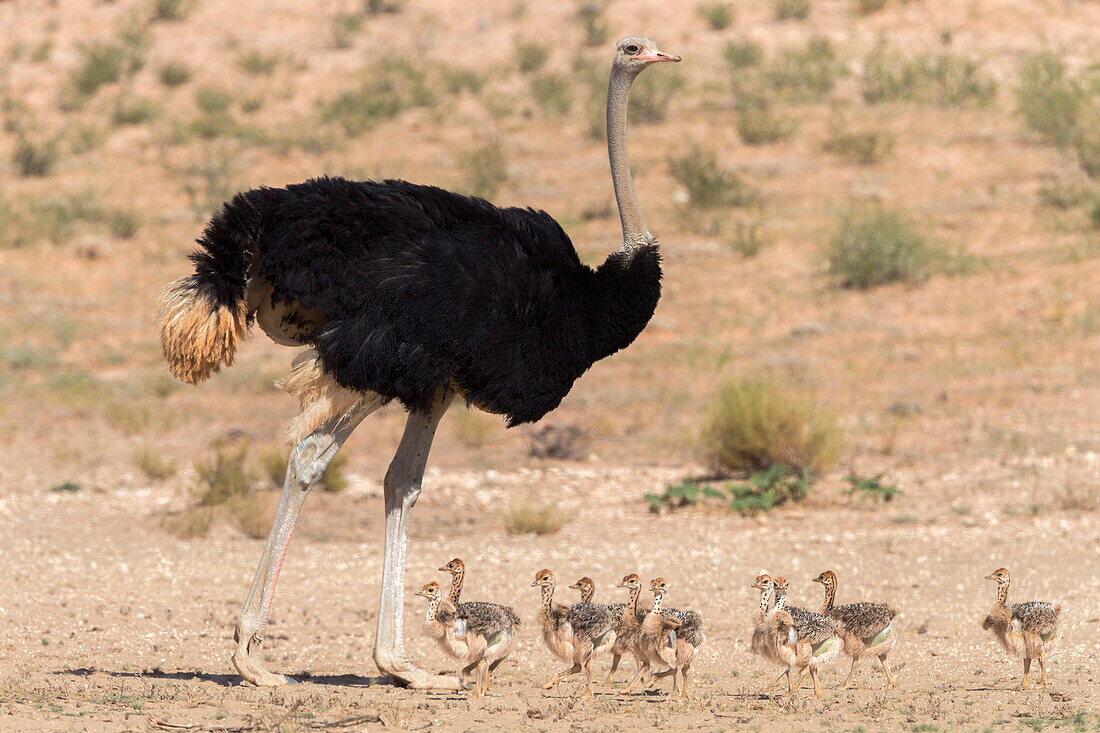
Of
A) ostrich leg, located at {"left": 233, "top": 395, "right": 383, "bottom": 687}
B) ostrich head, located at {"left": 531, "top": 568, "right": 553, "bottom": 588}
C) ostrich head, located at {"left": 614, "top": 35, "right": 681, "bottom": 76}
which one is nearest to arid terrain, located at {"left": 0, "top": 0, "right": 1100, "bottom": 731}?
ostrich leg, located at {"left": 233, "top": 395, "right": 383, "bottom": 687}

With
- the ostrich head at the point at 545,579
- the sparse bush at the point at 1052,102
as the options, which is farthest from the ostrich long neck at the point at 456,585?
the sparse bush at the point at 1052,102

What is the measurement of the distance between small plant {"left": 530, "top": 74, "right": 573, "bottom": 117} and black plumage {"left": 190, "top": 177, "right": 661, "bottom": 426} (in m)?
18.0

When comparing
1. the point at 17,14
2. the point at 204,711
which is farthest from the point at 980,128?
the point at 17,14

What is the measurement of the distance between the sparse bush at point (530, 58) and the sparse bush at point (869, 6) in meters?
5.85

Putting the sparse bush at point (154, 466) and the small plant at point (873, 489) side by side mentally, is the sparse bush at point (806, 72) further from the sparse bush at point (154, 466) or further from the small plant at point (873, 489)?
the sparse bush at point (154, 466)

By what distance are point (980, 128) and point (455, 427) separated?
11360 mm

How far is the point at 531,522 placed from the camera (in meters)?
10.5

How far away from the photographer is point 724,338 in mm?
16375

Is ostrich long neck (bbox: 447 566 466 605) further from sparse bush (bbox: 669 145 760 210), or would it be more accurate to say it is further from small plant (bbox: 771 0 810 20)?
small plant (bbox: 771 0 810 20)

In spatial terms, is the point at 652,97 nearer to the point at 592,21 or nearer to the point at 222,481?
the point at 592,21

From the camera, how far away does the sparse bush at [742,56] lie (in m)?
25.9

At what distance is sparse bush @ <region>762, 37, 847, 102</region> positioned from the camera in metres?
24.1

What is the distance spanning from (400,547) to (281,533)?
62 centimetres

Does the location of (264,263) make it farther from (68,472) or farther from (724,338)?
(724,338)
